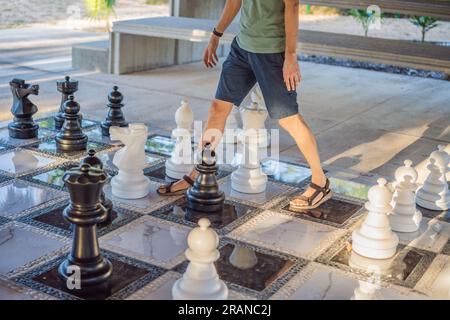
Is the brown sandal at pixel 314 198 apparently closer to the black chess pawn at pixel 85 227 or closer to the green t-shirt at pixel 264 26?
the green t-shirt at pixel 264 26

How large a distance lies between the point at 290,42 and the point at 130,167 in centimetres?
102

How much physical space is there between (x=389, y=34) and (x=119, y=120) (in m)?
7.90

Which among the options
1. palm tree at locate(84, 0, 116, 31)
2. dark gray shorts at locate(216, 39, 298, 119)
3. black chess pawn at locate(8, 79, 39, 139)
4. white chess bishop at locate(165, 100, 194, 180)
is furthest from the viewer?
palm tree at locate(84, 0, 116, 31)

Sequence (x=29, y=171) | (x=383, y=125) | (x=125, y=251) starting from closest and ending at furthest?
(x=125, y=251) → (x=29, y=171) → (x=383, y=125)

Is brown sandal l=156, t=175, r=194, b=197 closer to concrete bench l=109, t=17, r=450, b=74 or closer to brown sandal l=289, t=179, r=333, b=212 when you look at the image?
brown sandal l=289, t=179, r=333, b=212

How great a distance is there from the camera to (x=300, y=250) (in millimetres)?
3057

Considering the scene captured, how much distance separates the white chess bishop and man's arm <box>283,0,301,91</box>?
2.81 feet

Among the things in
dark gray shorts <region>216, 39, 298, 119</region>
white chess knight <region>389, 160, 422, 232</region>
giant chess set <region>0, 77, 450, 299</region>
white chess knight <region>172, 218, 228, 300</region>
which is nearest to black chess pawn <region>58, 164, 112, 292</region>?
giant chess set <region>0, 77, 450, 299</region>

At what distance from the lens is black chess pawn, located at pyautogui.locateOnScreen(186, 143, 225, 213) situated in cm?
344

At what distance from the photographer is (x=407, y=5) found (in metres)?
6.19

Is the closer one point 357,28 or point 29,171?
point 29,171
